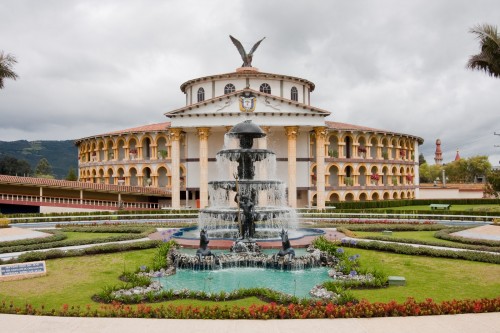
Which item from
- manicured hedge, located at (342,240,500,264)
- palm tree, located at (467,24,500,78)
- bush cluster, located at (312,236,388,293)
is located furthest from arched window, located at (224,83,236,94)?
bush cluster, located at (312,236,388,293)

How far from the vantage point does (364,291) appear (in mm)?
12516

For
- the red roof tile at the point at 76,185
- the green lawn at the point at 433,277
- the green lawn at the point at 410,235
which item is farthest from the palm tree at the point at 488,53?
the red roof tile at the point at 76,185

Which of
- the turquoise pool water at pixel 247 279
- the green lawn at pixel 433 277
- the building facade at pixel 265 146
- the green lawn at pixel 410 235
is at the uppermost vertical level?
the building facade at pixel 265 146

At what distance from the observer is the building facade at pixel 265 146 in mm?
44656

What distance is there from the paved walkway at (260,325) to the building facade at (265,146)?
34514 millimetres

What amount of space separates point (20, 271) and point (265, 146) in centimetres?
3179

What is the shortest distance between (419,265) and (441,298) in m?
4.65

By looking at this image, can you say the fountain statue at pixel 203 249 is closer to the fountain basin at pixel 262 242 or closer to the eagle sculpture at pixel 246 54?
the fountain basin at pixel 262 242

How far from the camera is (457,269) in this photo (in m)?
15.6

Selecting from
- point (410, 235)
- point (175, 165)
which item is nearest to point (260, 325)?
point (410, 235)

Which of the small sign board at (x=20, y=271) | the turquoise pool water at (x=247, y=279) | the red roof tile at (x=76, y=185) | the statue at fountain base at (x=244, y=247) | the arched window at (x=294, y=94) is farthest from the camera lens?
the arched window at (x=294, y=94)

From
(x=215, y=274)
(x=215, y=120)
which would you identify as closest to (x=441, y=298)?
(x=215, y=274)

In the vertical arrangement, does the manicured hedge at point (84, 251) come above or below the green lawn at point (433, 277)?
above

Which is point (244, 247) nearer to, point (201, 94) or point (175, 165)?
point (175, 165)
